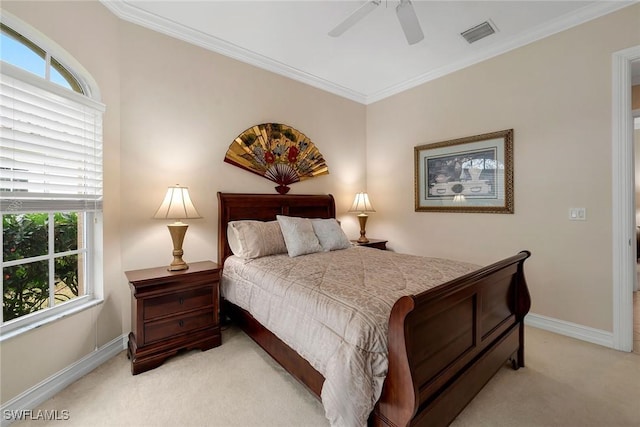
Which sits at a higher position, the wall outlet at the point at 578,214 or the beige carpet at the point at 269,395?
the wall outlet at the point at 578,214

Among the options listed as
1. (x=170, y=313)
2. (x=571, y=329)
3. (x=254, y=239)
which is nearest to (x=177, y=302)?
(x=170, y=313)

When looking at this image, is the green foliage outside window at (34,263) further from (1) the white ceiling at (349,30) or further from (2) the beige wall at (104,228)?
(1) the white ceiling at (349,30)

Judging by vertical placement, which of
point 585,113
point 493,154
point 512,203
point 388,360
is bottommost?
point 388,360

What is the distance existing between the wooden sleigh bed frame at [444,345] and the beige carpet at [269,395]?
0.15 metres

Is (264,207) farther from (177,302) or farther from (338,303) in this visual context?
(338,303)

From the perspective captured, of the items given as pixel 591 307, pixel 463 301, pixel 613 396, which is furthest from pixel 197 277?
pixel 591 307

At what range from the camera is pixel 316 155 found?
3889 mm

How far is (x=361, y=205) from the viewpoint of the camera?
409cm

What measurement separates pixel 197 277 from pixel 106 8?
7.82ft

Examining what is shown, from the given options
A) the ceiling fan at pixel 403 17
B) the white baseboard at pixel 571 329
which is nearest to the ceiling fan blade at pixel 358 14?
the ceiling fan at pixel 403 17

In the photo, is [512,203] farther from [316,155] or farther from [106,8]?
[106,8]

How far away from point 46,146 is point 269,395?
2.28 m

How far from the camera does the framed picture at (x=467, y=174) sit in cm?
308

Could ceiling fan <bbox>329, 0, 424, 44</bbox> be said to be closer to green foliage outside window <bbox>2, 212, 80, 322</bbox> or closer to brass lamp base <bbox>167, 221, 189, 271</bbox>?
brass lamp base <bbox>167, 221, 189, 271</bbox>
